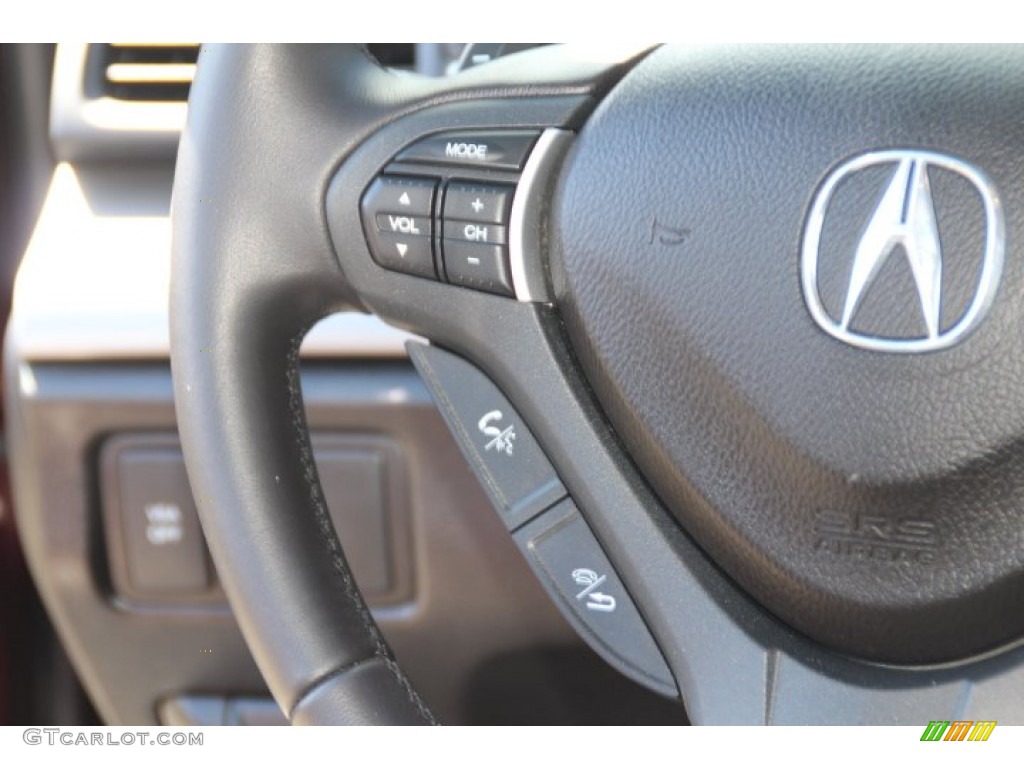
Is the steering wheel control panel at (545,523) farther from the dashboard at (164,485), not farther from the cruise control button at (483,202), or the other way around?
the dashboard at (164,485)

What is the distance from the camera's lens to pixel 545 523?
831 millimetres

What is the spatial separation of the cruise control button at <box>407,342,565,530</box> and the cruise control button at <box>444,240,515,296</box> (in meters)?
0.06

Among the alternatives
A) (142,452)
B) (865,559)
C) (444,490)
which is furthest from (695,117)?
(142,452)

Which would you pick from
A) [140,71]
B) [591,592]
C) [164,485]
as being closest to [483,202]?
[591,592]

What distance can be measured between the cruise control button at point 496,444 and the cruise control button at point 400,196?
0.30ft

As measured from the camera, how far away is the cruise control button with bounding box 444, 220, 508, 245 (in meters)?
0.80

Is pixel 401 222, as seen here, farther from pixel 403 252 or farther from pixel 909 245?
pixel 909 245

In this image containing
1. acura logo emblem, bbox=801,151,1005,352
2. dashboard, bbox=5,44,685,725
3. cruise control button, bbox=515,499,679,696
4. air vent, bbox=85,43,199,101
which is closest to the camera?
acura logo emblem, bbox=801,151,1005,352

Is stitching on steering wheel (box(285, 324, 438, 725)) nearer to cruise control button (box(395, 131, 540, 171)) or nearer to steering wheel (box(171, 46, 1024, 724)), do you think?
steering wheel (box(171, 46, 1024, 724))

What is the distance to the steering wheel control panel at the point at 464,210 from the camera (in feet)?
2.63

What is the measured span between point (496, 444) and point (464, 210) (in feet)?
0.45

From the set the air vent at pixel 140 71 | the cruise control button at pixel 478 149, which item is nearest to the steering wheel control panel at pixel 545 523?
the cruise control button at pixel 478 149

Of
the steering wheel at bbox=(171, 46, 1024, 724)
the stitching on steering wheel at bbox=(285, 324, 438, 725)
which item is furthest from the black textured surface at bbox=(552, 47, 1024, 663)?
the stitching on steering wheel at bbox=(285, 324, 438, 725)

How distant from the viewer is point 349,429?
118 centimetres
